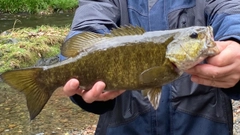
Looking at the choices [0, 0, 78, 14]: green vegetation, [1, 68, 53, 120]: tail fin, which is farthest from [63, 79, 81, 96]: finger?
[0, 0, 78, 14]: green vegetation

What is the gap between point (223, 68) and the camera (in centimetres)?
202

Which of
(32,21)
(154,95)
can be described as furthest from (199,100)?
(32,21)

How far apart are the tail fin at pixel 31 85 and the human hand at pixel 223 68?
926 mm

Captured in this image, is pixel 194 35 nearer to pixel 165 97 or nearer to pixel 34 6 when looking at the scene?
pixel 165 97

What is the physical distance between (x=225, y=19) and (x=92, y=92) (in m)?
0.91

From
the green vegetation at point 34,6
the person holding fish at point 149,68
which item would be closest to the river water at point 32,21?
the green vegetation at point 34,6

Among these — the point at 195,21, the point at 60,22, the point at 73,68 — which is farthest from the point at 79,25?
the point at 60,22

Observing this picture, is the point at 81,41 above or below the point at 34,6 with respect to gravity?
above

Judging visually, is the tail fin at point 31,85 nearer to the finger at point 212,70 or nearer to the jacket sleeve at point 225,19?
the finger at point 212,70

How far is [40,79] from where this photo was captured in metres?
2.39

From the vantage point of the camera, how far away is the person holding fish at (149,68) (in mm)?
2141

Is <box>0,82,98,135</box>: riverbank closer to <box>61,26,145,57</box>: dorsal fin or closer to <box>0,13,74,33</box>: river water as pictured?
<box>61,26,145,57</box>: dorsal fin

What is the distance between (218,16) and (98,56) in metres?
0.78

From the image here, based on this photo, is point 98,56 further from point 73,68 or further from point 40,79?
point 40,79
